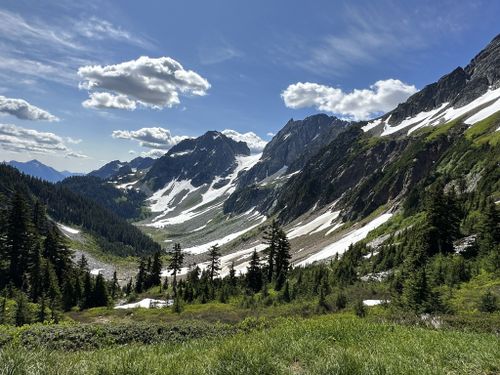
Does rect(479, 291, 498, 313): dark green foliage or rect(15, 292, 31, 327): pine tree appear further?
rect(15, 292, 31, 327): pine tree

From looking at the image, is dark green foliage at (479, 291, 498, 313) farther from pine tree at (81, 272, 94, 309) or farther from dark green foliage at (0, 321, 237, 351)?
pine tree at (81, 272, 94, 309)

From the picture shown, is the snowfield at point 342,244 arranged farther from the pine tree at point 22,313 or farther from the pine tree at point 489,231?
the pine tree at point 22,313

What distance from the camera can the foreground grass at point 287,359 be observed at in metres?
6.32

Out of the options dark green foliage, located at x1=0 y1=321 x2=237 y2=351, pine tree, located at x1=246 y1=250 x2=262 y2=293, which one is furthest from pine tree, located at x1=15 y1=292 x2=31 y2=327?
pine tree, located at x1=246 y1=250 x2=262 y2=293

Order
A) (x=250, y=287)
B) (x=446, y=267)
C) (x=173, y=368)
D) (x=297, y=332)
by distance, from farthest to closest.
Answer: (x=250, y=287), (x=446, y=267), (x=297, y=332), (x=173, y=368)

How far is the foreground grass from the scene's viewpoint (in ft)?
20.7

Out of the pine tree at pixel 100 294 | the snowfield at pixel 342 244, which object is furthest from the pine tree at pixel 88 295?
the snowfield at pixel 342 244

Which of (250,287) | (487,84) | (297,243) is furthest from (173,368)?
(487,84)

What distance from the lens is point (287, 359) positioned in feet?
25.7

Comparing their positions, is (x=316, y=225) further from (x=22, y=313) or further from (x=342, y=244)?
(x=22, y=313)

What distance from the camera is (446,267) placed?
35.9 m

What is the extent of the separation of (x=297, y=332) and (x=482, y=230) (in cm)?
3865

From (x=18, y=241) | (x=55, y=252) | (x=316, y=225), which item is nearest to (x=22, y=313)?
(x=18, y=241)

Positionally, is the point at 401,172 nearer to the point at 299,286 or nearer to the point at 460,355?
the point at 299,286
